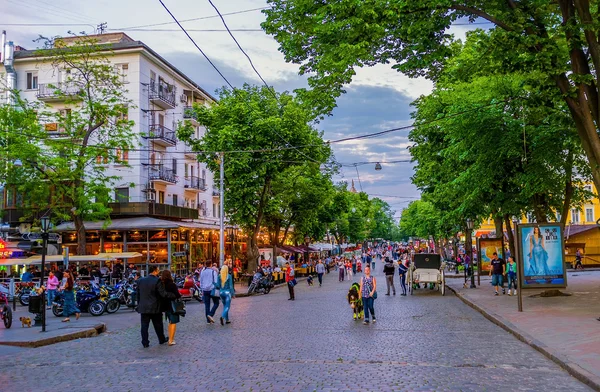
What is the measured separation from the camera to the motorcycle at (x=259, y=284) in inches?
1210

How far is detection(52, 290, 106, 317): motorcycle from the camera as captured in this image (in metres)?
21.2

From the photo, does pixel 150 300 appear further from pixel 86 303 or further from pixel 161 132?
pixel 161 132

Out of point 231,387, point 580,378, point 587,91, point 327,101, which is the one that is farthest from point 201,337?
point 587,91

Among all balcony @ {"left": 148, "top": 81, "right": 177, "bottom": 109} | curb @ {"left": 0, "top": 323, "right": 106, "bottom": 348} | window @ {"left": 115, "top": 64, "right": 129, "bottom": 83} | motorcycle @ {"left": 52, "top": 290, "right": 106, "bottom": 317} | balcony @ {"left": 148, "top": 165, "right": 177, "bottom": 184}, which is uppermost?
window @ {"left": 115, "top": 64, "right": 129, "bottom": 83}

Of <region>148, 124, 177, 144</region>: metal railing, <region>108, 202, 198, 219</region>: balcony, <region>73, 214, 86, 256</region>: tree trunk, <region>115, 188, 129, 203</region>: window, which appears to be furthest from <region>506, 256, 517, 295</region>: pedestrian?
<region>115, 188, 129, 203</region>: window

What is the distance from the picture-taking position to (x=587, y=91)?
14.9 meters

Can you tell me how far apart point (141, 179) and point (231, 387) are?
113ft

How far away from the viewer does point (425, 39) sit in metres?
14.7

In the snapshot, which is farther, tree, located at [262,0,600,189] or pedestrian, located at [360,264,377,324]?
pedestrian, located at [360,264,377,324]

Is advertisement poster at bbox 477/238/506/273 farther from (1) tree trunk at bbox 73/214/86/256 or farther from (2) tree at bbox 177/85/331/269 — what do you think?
(1) tree trunk at bbox 73/214/86/256

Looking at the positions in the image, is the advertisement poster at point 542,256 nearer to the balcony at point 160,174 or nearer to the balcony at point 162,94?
the balcony at point 160,174

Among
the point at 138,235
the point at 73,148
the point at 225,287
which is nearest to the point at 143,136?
the point at 73,148

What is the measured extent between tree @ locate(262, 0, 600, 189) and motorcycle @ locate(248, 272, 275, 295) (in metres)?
16.6

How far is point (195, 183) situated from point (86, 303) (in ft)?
94.8
